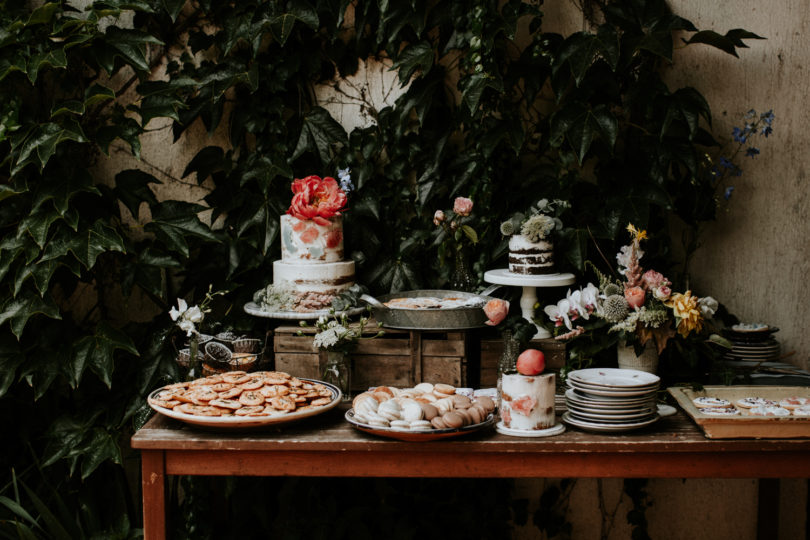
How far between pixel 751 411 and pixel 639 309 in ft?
1.24

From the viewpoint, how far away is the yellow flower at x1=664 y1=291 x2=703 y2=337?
1.85m

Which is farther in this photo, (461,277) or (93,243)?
(461,277)

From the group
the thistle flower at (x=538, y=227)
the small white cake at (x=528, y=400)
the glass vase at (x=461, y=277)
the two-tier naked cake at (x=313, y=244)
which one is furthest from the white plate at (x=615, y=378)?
the two-tier naked cake at (x=313, y=244)

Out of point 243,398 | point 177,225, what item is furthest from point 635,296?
point 177,225

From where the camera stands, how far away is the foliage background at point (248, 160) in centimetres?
212

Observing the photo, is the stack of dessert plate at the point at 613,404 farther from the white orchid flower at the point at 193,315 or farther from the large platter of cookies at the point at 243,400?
the white orchid flower at the point at 193,315

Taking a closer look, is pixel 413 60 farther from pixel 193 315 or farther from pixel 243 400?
pixel 243 400

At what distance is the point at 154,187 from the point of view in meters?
2.56

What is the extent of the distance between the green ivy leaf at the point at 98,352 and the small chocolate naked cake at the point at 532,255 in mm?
1144

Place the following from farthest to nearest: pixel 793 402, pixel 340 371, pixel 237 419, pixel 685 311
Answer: pixel 340 371 → pixel 685 311 → pixel 793 402 → pixel 237 419

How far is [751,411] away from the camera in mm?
1634

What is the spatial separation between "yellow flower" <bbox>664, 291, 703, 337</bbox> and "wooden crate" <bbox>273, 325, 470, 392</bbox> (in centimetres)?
55

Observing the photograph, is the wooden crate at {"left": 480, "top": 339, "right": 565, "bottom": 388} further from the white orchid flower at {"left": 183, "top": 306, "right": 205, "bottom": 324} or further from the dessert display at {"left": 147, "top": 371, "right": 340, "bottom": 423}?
the white orchid flower at {"left": 183, "top": 306, "right": 205, "bottom": 324}

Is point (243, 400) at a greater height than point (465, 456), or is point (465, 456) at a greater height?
point (243, 400)
